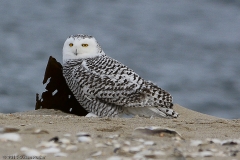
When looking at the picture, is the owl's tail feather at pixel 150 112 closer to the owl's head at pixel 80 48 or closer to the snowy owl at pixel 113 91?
the snowy owl at pixel 113 91

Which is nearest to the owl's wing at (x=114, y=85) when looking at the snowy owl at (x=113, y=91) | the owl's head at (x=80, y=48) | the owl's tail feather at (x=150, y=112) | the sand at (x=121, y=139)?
the snowy owl at (x=113, y=91)

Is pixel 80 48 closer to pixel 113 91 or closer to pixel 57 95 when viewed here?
pixel 57 95

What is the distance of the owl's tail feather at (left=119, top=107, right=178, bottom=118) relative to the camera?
8109 millimetres

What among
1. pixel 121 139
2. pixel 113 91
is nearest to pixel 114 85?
pixel 113 91

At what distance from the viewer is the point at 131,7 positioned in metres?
22.0

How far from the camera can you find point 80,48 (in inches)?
348

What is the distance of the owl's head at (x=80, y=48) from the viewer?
8836 mm

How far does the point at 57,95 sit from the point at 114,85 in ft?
2.72

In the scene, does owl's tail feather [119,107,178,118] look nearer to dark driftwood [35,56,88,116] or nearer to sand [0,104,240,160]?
dark driftwood [35,56,88,116]

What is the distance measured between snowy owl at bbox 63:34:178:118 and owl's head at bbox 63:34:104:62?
13cm

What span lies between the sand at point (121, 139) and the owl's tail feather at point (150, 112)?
4.58 feet

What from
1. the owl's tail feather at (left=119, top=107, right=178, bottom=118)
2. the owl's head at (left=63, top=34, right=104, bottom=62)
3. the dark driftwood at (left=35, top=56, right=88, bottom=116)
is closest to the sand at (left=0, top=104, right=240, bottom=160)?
the owl's tail feather at (left=119, top=107, right=178, bottom=118)

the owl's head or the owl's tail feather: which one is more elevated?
the owl's head

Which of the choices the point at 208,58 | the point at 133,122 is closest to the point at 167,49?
the point at 208,58
